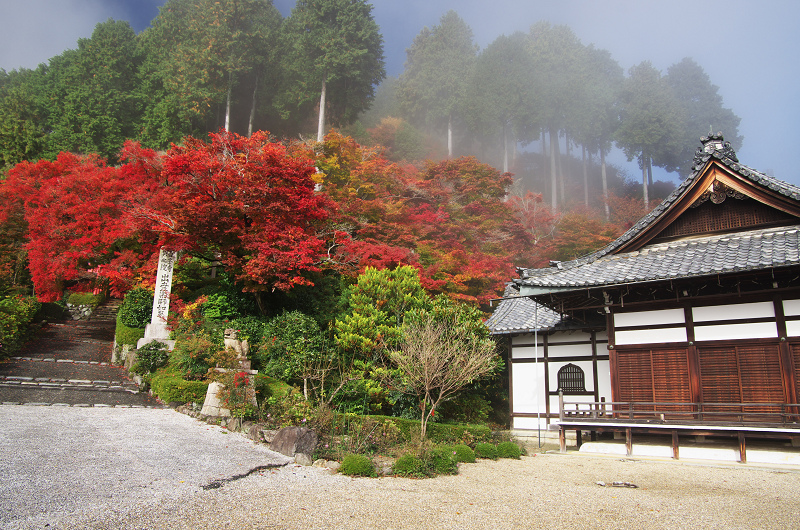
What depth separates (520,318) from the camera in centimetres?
1648

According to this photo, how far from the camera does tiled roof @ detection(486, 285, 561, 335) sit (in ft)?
50.5

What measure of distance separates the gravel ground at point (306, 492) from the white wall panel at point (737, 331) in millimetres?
2806

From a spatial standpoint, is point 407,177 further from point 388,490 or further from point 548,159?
point 548,159

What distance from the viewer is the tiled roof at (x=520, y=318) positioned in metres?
15.4

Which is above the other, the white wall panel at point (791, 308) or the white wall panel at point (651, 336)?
the white wall panel at point (791, 308)

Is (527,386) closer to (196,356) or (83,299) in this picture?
(196,356)

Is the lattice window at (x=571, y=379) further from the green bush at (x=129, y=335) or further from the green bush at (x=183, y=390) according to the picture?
the green bush at (x=129, y=335)

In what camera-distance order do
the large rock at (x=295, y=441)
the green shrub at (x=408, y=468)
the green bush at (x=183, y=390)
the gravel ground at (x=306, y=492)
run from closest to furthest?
the gravel ground at (x=306, y=492), the green shrub at (x=408, y=468), the large rock at (x=295, y=441), the green bush at (x=183, y=390)

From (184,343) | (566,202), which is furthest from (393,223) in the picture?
(566,202)

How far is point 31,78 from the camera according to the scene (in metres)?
34.5

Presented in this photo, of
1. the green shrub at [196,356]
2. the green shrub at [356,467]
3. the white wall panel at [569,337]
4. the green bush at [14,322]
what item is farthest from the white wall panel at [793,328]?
the green bush at [14,322]

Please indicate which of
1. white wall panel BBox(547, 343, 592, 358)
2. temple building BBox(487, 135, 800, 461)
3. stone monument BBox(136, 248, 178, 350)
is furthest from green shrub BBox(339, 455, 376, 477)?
stone monument BBox(136, 248, 178, 350)

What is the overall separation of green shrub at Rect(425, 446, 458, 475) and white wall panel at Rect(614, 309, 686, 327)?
20.9ft

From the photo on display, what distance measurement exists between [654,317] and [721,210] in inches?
137
